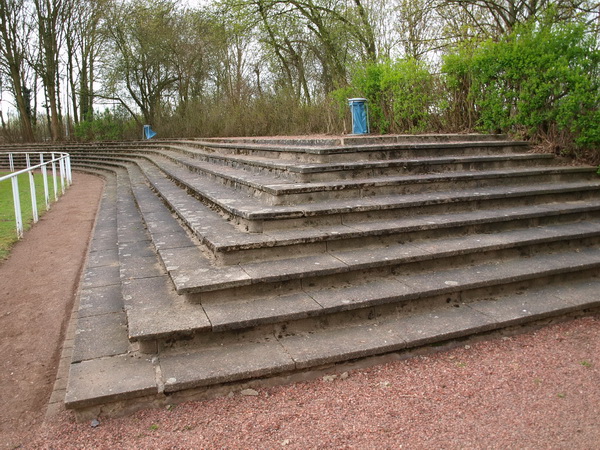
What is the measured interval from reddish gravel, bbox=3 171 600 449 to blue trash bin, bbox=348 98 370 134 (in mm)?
7068

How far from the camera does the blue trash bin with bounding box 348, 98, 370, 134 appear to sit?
9.59 m

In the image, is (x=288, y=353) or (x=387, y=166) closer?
(x=288, y=353)

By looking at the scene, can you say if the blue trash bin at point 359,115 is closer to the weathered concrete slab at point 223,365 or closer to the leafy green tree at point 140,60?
the weathered concrete slab at point 223,365

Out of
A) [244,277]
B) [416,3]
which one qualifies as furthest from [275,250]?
[416,3]

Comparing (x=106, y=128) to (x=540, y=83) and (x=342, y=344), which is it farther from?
(x=342, y=344)

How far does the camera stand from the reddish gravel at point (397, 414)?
257 centimetres

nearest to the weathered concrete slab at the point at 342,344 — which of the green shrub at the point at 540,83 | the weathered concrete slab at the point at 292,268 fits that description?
the weathered concrete slab at the point at 292,268

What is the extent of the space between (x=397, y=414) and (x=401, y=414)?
0.02m

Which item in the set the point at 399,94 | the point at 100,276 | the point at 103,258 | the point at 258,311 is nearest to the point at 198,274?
the point at 258,311

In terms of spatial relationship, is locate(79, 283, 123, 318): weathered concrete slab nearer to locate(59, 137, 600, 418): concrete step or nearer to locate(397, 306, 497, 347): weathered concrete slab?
locate(59, 137, 600, 418): concrete step

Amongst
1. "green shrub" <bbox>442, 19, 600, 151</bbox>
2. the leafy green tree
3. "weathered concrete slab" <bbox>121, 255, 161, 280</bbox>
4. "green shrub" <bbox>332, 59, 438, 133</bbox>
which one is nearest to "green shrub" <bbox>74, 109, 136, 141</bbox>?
the leafy green tree

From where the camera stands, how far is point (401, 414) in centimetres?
278

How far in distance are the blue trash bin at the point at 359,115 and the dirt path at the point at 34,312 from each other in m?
5.42

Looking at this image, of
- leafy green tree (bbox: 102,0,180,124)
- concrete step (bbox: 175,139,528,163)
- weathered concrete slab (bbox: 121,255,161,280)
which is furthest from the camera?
leafy green tree (bbox: 102,0,180,124)
